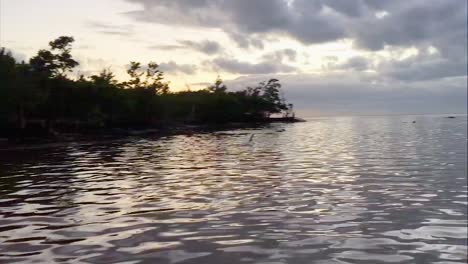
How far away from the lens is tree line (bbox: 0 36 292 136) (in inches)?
2067

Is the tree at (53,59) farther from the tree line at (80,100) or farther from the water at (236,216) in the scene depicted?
the water at (236,216)

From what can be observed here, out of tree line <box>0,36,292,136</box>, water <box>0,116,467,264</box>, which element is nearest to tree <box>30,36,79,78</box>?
tree line <box>0,36,292,136</box>

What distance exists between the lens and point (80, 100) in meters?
63.9

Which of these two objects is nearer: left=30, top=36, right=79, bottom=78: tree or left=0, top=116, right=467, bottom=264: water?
left=0, top=116, right=467, bottom=264: water

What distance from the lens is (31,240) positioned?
10586 mm

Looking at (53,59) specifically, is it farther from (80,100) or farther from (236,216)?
(236,216)

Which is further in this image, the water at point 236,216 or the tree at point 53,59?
the tree at point 53,59

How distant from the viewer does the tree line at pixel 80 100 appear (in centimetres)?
5250

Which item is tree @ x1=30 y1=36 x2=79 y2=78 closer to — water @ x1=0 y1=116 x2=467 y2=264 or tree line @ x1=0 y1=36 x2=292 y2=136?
tree line @ x1=0 y1=36 x2=292 y2=136

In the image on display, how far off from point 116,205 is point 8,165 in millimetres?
17467

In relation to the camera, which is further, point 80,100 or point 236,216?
point 80,100

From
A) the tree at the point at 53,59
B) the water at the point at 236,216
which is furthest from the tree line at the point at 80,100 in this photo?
the water at the point at 236,216

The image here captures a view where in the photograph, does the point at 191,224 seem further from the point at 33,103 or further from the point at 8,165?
the point at 33,103

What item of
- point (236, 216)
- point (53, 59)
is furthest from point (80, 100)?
point (236, 216)
